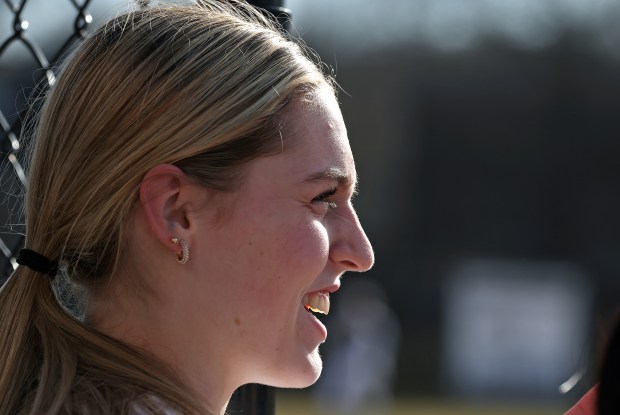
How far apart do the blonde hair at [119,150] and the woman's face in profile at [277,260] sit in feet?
0.17

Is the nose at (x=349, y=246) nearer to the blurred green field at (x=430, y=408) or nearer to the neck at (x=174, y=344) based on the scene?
the neck at (x=174, y=344)

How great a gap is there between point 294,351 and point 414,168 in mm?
29793

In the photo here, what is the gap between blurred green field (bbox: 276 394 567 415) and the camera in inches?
761

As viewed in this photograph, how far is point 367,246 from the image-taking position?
6.98 ft

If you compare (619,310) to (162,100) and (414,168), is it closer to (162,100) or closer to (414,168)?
(162,100)

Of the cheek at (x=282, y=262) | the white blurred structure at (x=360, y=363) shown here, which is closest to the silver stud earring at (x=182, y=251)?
the cheek at (x=282, y=262)

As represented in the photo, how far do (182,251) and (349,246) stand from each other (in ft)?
0.95

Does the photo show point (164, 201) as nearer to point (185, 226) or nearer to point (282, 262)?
point (185, 226)

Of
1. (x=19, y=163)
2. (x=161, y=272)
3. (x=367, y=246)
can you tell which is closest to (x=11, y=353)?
(x=161, y=272)

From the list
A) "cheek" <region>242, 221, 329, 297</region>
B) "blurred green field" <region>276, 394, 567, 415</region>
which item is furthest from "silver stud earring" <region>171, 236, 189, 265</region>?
"blurred green field" <region>276, 394, 567, 415</region>

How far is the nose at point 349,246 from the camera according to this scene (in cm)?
209

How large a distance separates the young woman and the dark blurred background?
72.9 feet

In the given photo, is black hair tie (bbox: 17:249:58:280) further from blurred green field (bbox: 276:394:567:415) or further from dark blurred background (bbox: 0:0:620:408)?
dark blurred background (bbox: 0:0:620:408)

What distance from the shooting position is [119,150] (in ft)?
6.63
